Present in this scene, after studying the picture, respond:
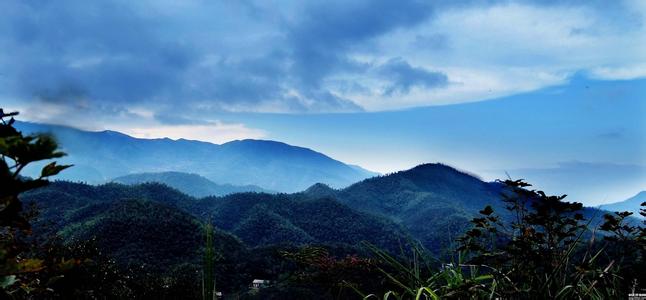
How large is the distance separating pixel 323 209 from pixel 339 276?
52.1m

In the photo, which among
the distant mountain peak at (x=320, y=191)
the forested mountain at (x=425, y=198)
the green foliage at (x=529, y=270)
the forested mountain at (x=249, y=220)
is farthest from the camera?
the distant mountain peak at (x=320, y=191)

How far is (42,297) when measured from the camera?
652cm

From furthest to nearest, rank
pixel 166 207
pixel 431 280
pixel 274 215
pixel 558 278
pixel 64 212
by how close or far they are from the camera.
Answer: pixel 274 215 < pixel 64 212 < pixel 166 207 < pixel 431 280 < pixel 558 278

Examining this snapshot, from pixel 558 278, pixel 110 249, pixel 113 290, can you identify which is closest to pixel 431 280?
pixel 558 278

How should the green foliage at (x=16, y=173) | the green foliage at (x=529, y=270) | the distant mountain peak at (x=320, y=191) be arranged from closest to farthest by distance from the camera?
the green foliage at (x=16, y=173)
the green foliage at (x=529, y=270)
the distant mountain peak at (x=320, y=191)

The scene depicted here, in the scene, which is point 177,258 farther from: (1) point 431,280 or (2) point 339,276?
(1) point 431,280

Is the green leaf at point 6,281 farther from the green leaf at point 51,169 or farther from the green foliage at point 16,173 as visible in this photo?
the green leaf at point 51,169

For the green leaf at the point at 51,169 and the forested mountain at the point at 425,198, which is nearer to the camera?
the green leaf at the point at 51,169

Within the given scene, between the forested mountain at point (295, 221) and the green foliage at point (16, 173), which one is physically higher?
the green foliage at point (16, 173)

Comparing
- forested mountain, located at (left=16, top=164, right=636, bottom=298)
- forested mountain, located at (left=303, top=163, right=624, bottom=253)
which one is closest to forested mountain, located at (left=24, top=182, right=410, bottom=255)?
forested mountain, located at (left=16, top=164, right=636, bottom=298)

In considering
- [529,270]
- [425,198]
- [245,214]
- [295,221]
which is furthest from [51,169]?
[425,198]

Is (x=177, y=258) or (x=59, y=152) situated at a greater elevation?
(x=59, y=152)

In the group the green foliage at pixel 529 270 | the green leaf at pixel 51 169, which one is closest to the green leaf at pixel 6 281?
the green leaf at pixel 51 169

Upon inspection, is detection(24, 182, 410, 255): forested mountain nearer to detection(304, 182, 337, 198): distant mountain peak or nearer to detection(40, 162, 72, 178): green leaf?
detection(304, 182, 337, 198): distant mountain peak
